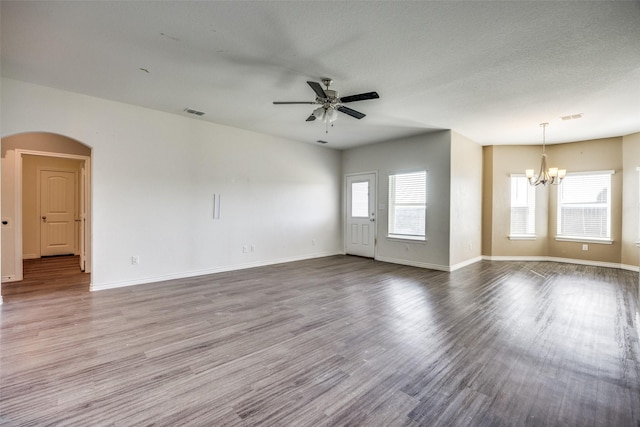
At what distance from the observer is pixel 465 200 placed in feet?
20.6

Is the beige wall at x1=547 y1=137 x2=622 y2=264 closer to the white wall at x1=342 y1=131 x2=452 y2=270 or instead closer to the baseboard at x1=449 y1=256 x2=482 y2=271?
the baseboard at x1=449 y1=256 x2=482 y2=271

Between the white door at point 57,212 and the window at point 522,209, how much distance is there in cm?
A: 1091

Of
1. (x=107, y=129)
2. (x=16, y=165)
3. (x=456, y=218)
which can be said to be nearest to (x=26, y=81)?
(x=107, y=129)

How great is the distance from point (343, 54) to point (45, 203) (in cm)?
798

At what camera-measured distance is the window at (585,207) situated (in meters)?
6.15

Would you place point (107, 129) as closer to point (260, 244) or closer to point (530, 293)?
point (260, 244)

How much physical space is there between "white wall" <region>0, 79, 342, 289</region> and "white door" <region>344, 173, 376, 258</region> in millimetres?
1183

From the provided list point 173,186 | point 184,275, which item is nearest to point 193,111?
point 173,186

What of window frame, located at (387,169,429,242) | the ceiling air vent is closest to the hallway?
window frame, located at (387,169,429,242)

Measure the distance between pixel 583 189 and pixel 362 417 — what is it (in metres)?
7.53

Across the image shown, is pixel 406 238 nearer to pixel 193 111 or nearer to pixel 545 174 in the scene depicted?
pixel 545 174

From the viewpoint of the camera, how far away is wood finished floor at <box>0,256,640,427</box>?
1774mm

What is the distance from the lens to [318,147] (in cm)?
723

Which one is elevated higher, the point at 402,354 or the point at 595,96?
the point at 595,96
